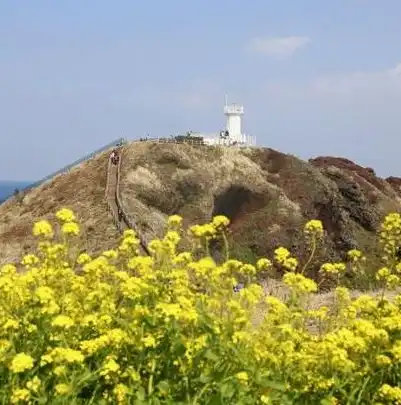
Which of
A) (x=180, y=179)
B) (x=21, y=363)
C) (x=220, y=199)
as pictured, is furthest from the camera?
(x=220, y=199)

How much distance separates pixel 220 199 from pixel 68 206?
9154 millimetres

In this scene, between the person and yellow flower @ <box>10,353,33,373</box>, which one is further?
the person

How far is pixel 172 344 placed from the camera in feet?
16.5

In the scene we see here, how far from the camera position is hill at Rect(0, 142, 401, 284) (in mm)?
40500

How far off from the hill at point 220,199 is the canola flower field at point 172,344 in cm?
3130

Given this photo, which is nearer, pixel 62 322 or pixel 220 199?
pixel 62 322

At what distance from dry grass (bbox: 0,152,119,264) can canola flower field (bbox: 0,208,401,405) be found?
28.9m

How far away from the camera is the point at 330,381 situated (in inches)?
199

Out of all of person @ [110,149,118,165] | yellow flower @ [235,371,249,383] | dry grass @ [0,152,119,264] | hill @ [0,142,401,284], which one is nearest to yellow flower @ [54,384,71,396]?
yellow flower @ [235,371,249,383]

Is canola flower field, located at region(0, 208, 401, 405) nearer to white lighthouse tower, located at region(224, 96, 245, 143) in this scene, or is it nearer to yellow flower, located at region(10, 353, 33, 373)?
yellow flower, located at region(10, 353, 33, 373)

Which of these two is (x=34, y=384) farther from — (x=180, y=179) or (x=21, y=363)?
(x=180, y=179)

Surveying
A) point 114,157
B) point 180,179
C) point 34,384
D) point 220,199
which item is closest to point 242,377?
point 34,384

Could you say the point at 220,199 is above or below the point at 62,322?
above

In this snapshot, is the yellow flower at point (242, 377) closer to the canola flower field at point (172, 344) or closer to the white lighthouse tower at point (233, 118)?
the canola flower field at point (172, 344)
